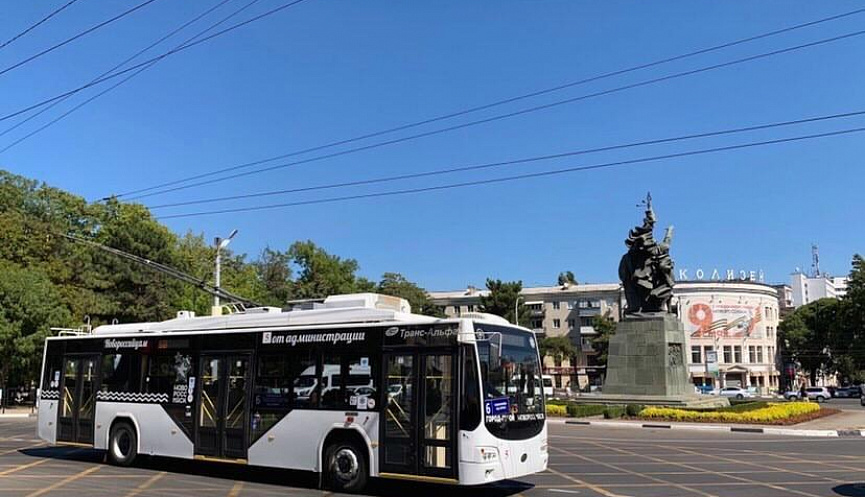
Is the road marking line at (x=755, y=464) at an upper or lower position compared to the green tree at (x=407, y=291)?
lower

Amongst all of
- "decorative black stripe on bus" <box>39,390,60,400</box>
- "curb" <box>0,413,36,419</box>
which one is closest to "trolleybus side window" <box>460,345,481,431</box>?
"decorative black stripe on bus" <box>39,390,60,400</box>

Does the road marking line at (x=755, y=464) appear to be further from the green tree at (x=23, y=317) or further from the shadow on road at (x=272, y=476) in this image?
the green tree at (x=23, y=317)

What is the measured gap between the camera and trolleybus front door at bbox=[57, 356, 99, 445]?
16406 millimetres

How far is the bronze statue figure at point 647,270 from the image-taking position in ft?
107

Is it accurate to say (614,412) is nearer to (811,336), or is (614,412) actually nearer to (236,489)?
(236,489)

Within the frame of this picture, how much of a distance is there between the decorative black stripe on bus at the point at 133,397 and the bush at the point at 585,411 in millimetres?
20326

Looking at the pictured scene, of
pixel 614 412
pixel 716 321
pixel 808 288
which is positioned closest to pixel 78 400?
pixel 614 412

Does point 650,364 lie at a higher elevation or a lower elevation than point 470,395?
higher

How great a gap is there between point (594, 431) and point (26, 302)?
3077 centimetres

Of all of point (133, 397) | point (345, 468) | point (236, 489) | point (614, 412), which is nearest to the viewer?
point (345, 468)

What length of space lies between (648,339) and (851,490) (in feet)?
63.3

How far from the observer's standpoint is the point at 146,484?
12.9m

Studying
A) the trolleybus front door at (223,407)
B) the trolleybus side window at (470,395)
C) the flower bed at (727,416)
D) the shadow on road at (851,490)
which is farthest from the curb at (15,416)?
the shadow on road at (851,490)

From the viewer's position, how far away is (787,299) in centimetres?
14088
